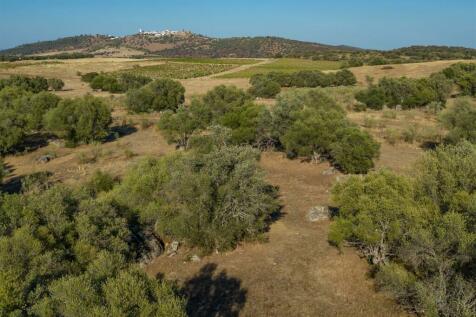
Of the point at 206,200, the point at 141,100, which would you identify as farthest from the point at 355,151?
the point at 141,100

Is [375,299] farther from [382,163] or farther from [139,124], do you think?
[139,124]

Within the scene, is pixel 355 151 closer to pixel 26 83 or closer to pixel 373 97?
pixel 373 97

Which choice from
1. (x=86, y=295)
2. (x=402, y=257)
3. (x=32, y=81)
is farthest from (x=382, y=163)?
(x=32, y=81)

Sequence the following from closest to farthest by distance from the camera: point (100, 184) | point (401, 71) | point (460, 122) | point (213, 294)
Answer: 1. point (213, 294)
2. point (100, 184)
3. point (460, 122)
4. point (401, 71)

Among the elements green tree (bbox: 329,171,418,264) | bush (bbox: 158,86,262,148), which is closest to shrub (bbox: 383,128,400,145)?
bush (bbox: 158,86,262,148)

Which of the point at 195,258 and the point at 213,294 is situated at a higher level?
the point at 195,258

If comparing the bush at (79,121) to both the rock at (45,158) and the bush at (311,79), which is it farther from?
the bush at (311,79)
